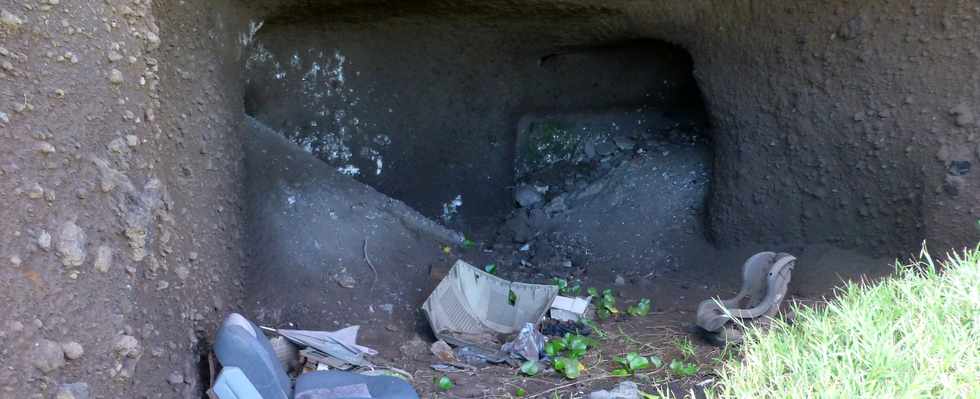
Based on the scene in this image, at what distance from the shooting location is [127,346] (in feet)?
6.81

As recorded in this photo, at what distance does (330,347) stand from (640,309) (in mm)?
1628

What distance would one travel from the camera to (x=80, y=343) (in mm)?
1902

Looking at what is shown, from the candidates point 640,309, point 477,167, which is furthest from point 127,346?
point 477,167

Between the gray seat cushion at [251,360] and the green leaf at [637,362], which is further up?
the gray seat cushion at [251,360]

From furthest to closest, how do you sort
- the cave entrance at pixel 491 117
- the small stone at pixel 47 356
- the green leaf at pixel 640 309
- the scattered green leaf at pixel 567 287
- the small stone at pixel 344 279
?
the cave entrance at pixel 491 117 < the scattered green leaf at pixel 567 287 < the green leaf at pixel 640 309 < the small stone at pixel 344 279 < the small stone at pixel 47 356

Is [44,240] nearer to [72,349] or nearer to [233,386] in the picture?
[72,349]

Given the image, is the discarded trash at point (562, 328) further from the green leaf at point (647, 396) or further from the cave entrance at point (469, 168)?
the green leaf at point (647, 396)

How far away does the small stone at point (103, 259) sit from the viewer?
2018 mm

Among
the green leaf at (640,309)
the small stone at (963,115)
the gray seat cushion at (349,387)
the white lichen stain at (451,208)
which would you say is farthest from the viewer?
the white lichen stain at (451,208)

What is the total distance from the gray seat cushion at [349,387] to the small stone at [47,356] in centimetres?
72

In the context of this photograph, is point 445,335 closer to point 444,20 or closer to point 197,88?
point 197,88

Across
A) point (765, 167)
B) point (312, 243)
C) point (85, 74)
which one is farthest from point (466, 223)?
point (85, 74)

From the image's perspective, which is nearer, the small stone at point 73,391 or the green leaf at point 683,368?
the small stone at point 73,391

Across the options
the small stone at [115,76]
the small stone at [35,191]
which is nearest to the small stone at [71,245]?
the small stone at [35,191]
